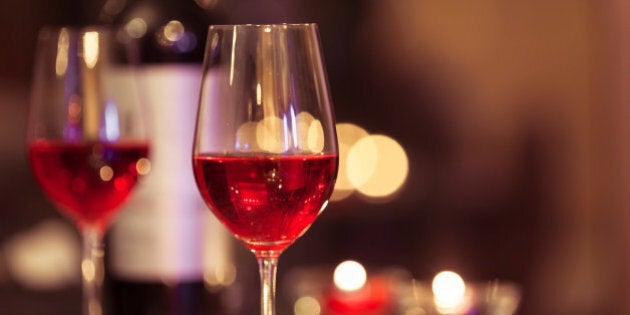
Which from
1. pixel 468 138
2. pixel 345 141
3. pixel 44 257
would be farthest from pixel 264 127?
pixel 468 138

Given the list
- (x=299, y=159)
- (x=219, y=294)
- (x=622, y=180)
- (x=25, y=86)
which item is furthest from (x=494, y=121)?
(x=299, y=159)

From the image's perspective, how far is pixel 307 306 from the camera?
3.76ft

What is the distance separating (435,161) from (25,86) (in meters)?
0.83

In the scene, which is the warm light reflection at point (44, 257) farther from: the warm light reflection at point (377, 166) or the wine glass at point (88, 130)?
the wine glass at point (88, 130)

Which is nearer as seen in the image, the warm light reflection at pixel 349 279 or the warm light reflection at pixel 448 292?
the warm light reflection at pixel 448 292

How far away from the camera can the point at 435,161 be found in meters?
2.44

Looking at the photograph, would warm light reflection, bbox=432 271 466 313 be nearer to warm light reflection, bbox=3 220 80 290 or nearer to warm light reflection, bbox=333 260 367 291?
warm light reflection, bbox=333 260 367 291

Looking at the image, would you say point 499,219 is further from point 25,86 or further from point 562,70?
point 25,86

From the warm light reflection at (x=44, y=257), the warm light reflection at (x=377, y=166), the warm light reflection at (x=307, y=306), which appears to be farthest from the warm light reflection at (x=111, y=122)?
the warm light reflection at (x=377, y=166)

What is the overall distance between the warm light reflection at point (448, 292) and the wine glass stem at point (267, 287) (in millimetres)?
284

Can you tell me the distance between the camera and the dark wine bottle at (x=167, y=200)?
110 cm

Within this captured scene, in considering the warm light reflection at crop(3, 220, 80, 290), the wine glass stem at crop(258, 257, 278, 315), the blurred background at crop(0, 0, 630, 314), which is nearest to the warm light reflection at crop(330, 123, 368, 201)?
the blurred background at crop(0, 0, 630, 314)

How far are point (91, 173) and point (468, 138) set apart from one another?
151cm

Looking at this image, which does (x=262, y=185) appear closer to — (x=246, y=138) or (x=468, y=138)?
(x=246, y=138)
